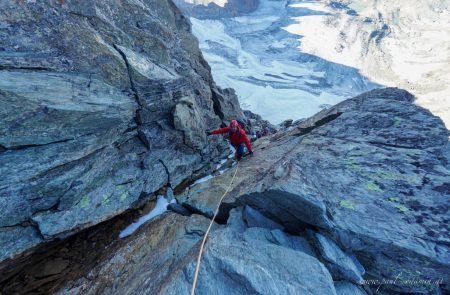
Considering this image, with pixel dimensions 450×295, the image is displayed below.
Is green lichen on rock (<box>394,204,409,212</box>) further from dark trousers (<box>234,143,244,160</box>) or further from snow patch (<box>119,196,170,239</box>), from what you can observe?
snow patch (<box>119,196,170,239</box>)

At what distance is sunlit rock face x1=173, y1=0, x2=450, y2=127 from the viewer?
6638cm

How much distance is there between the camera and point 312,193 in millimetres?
5129

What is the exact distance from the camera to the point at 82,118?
6.93 m

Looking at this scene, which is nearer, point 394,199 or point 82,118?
point 394,199

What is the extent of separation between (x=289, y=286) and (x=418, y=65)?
380ft

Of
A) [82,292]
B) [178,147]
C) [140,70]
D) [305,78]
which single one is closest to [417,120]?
[178,147]

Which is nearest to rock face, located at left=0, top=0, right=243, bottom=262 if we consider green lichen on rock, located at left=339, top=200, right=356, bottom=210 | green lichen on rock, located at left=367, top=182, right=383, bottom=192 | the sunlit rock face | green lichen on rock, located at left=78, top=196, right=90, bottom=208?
green lichen on rock, located at left=78, top=196, right=90, bottom=208

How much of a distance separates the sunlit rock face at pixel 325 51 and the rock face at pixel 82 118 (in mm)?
47894

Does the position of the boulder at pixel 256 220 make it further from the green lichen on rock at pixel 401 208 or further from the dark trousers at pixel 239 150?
the dark trousers at pixel 239 150

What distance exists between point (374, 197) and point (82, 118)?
771 cm

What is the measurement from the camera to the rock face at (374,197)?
442 cm

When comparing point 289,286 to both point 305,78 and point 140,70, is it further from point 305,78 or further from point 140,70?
point 305,78

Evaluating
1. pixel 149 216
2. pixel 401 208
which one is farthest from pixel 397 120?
pixel 149 216

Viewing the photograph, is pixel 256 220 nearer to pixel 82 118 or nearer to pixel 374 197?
pixel 374 197
